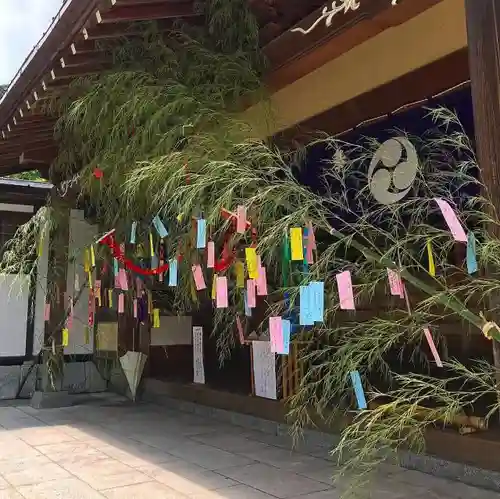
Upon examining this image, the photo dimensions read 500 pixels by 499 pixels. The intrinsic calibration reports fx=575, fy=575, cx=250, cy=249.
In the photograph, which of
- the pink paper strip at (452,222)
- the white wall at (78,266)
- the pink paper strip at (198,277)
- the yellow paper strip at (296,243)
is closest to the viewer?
the pink paper strip at (452,222)

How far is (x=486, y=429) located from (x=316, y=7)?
3102 millimetres

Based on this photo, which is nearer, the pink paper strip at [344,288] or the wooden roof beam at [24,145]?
the pink paper strip at [344,288]

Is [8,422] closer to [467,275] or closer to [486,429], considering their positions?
[486,429]

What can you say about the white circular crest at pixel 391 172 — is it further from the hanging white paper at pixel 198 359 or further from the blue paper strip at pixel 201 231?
the hanging white paper at pixel 198 359

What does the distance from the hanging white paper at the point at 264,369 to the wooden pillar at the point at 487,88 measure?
3.07 m

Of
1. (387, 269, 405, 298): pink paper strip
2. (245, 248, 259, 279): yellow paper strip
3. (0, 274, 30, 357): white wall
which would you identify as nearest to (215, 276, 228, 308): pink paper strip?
(245, 248, 259, 279): yellow paper strip

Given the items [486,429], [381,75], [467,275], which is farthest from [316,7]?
[486,429]

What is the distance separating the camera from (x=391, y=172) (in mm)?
4680

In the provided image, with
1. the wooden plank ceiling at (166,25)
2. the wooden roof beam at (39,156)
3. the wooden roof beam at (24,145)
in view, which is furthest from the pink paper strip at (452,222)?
the wooden roof beam at (39,156)

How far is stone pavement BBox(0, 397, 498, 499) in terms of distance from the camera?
3430 millimetres

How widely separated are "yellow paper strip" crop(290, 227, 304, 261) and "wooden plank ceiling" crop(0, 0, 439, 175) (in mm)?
1431

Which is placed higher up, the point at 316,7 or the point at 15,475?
the point at 316,7

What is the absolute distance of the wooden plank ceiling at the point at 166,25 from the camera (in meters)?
3.51

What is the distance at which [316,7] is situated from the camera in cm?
407
